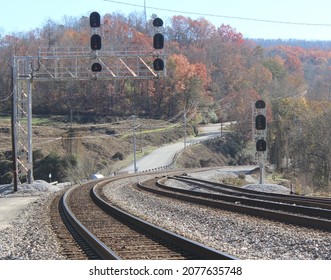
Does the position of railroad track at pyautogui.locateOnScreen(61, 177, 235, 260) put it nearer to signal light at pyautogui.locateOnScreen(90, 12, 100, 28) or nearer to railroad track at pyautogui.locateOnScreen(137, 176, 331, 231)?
railroad track at pyautogui.locateOnScreen(137, 176, 331, 231)

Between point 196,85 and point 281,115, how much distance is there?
2321 centimetres

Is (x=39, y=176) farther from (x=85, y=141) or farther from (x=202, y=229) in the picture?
(x=202, y=229)

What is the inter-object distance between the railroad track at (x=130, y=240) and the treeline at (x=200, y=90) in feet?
112

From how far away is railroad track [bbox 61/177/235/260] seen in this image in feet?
32.8

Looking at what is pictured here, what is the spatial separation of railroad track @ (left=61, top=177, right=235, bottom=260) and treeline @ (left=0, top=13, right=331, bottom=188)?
34.1m

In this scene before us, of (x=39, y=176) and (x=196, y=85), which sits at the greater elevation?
(x=196, y=85)

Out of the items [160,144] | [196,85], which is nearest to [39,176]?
[160,144]

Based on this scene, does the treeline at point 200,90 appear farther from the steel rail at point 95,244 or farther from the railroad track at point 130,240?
the steel rail at point 95,244

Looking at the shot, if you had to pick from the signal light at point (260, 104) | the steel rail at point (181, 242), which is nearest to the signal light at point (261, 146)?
the signal light at point (260, 104)

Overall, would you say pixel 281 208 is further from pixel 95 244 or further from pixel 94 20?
pixel 94 20

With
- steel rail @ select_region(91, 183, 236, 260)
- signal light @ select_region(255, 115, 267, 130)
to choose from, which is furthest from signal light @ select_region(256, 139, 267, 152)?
steel rail @ select_region(91, 183, 236, 260)
